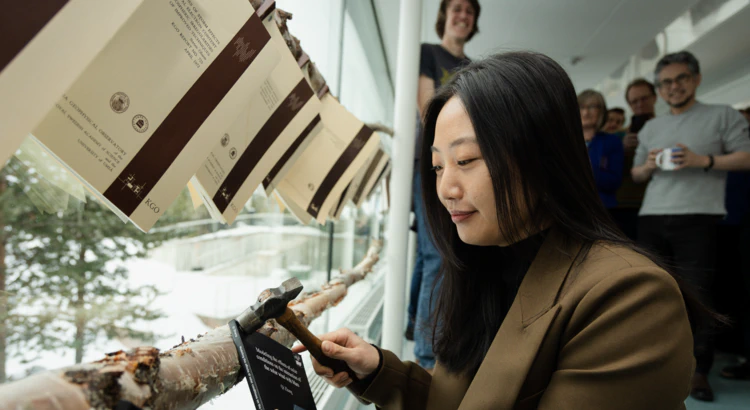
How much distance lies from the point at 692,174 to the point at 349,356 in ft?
6.89

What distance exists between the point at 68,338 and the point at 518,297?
2.56 ft

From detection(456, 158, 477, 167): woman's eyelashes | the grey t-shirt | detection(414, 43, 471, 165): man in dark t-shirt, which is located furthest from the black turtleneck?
the grey t-shirt

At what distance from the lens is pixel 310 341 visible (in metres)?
0.71

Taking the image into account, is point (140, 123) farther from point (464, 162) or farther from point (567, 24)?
point (567, 24)

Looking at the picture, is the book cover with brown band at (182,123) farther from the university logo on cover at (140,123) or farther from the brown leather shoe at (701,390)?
the brown leather shoe at (701,390)

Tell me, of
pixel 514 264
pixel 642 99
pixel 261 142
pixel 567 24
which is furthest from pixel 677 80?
pixel 567 24

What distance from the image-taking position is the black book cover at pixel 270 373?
1.73ft

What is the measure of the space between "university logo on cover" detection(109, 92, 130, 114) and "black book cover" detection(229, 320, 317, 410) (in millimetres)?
255

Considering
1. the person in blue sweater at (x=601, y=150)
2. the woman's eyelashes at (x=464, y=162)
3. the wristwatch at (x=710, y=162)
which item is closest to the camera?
the woman's eyelashes at (x=464, y=162)

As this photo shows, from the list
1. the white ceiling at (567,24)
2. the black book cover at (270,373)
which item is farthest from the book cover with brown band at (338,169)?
the white ceiling at (567,24)

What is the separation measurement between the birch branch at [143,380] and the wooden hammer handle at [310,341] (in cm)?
5

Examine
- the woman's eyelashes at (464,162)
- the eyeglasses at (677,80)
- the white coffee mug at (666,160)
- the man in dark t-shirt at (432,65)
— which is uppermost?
the eyeglasses at (677,80)

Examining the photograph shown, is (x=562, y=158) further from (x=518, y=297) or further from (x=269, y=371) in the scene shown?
(x=269, y=371)

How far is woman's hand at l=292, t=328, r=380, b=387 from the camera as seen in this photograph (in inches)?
32.5
